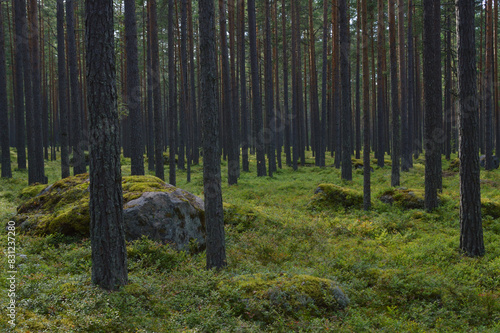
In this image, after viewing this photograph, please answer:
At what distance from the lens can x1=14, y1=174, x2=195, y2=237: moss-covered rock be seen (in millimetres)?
8117

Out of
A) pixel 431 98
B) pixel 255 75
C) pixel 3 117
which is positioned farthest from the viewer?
pixel 255 75

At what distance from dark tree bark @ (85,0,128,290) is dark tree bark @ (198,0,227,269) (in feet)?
5.83

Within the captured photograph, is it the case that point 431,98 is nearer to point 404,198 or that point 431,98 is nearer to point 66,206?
point 404,198

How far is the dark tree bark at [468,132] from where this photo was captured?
7.77 meters

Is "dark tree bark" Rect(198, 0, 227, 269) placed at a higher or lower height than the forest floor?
higher

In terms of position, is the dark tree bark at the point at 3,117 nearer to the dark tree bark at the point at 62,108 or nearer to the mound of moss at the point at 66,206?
the dark tree bark at the point at 62,108

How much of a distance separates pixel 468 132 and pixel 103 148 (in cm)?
798

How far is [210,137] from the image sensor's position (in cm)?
670

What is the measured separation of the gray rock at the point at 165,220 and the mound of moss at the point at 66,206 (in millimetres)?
619

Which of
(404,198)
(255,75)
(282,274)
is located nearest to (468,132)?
(404,198)

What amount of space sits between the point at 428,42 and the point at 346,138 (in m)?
7.97

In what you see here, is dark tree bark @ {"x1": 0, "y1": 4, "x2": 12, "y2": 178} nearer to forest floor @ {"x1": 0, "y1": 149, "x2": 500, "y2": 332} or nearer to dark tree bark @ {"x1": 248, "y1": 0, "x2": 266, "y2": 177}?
forest floor @ {"x1": 0, "y1": 149, "x2": 500, "y2": 332}

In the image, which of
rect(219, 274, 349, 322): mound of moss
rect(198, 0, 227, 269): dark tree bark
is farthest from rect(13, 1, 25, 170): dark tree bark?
rect(219, 274, 349, 322): mound of moss

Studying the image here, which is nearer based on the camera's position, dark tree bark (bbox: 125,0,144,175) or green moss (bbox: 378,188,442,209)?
green moss (bbox: 378,188,442,209)
